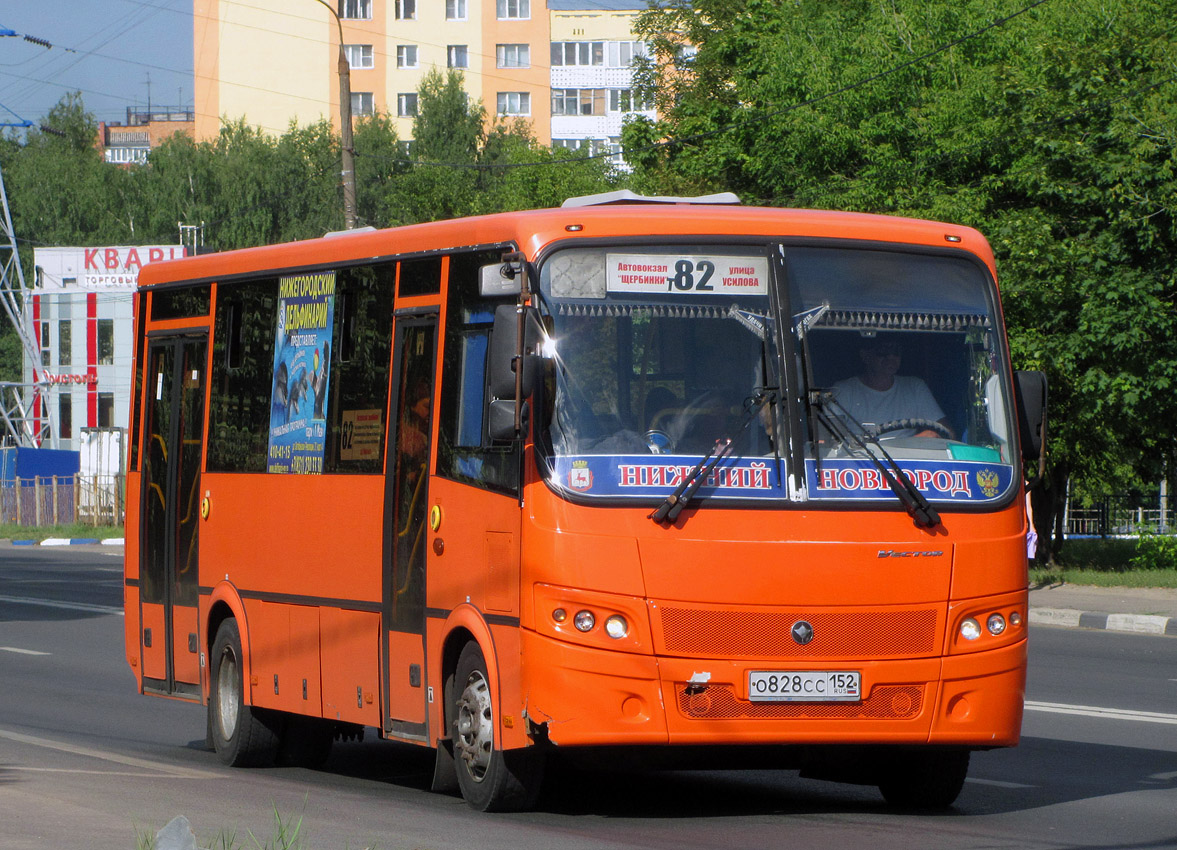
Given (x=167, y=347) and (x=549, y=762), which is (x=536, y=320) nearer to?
(x=549, y=762)

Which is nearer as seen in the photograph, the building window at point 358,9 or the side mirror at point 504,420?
the side mirror at point 504,420

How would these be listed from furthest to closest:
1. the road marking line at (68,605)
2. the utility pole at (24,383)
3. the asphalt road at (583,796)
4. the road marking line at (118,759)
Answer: the utility pole at (24,383)
the road marking line at (68,605)
the road marking line at (118,759)
the asphalt road at (583,796)

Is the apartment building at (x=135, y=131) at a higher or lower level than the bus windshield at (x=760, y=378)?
higher

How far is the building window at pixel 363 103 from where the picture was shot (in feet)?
302

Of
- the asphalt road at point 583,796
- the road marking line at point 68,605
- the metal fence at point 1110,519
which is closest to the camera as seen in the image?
the asphalt road at point 583,796

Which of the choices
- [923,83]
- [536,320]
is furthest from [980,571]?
[923,83]

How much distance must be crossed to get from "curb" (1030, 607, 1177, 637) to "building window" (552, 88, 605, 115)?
75.2m

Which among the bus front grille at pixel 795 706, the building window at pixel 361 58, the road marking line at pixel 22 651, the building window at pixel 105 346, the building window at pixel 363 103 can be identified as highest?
the building window at pixel 361 58

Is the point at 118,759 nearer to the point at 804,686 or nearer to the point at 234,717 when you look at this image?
the point at 234,717

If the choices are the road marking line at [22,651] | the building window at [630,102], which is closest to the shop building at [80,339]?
the building window at [630,102]

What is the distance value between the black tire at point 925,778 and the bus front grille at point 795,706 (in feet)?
2.42

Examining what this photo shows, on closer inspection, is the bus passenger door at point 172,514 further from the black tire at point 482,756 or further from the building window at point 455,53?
the building window at point 455,53

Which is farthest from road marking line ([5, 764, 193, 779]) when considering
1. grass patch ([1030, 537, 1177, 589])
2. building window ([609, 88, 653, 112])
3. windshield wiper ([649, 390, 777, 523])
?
building window ([609, 88, 653, 112])

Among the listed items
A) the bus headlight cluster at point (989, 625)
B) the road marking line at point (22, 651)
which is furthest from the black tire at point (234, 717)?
the road marking line at point (22, 651)
